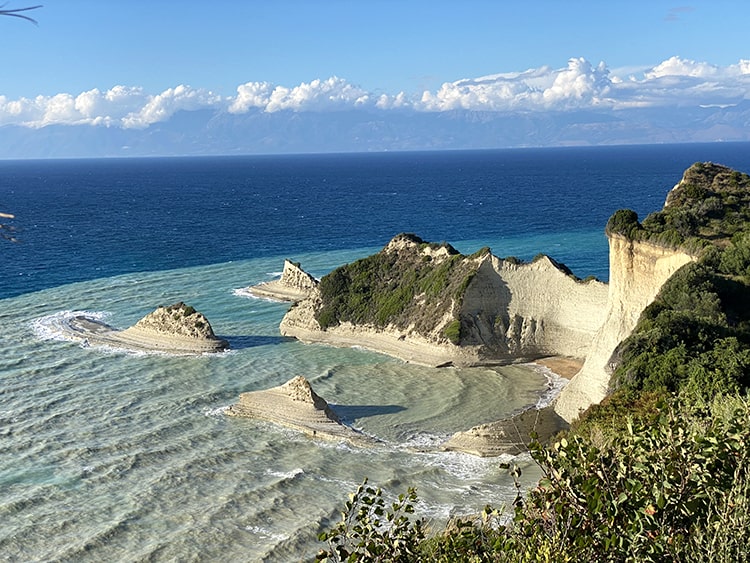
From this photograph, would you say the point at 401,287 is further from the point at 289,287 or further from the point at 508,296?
the point at 289,287

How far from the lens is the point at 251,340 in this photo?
5031 centimetres

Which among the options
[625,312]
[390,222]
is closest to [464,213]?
[390,222]

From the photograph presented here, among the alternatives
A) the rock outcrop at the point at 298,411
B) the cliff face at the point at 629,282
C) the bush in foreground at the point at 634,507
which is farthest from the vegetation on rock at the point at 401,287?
the bush in foreground at the point at 634,507

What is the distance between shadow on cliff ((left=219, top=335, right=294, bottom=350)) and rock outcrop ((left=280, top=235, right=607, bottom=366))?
3.35ft

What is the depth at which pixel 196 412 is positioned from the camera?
37.6 meters

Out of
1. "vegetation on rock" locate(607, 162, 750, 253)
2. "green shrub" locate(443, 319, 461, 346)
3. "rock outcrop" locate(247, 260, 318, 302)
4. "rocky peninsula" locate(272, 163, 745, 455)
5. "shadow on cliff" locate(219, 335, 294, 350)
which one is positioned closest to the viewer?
"rocky peninsula" locate(272, 163, 745, 455)

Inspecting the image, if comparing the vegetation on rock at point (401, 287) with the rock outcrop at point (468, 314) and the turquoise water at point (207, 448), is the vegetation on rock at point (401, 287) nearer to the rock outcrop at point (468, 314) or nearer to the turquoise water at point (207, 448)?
the rock outcrop at point (468, 314)

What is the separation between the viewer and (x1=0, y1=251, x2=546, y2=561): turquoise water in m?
26.3

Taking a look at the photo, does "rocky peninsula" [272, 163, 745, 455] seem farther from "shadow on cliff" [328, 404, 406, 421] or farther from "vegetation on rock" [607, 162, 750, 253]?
"shadow on cliff" [328, 404, 406, 421]

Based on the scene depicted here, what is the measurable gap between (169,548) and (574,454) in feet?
52.0

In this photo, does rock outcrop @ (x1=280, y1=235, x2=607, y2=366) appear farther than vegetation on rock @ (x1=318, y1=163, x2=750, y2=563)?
Yes

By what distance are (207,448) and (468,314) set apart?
18.9m

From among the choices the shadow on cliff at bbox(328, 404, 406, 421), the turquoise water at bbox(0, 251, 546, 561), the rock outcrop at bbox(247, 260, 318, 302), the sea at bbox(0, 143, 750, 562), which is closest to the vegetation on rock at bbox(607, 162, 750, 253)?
the sea at bbox(0, 143, 750, 562)

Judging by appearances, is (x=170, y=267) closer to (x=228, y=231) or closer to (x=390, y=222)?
(x=228, y=231)
